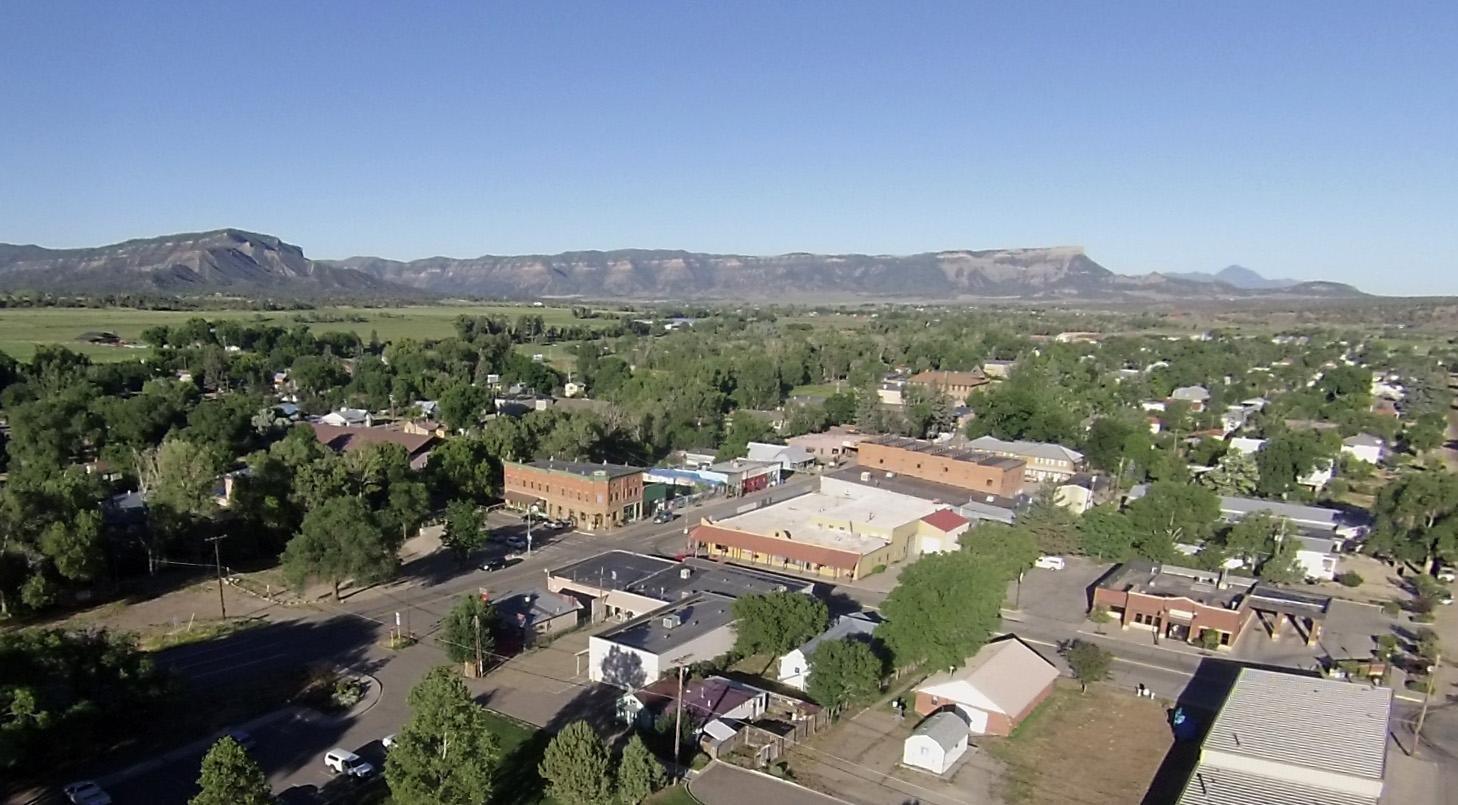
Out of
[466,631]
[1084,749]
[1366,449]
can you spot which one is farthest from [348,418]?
[1366,449]

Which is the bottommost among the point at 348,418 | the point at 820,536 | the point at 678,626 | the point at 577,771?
the point at 820,536

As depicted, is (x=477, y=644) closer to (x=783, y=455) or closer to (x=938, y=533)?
(x=938, y=533)

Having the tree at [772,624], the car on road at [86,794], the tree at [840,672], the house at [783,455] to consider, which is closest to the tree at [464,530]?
the tree at [772,624]

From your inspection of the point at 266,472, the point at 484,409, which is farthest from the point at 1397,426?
the point at 266,472

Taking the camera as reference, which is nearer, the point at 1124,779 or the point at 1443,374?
the point at 1124,779

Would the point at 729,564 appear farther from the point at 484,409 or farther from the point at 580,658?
the point at 484,409

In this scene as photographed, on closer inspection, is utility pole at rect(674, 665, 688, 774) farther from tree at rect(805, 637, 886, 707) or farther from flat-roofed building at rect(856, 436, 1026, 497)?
flat-roofed building at rect(856, 436, 1026, 497)
